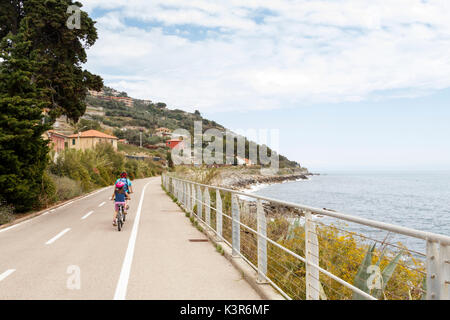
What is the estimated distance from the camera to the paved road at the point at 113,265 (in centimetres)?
554

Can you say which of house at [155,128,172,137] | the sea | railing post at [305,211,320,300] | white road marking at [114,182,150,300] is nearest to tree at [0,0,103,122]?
white road marking at [114,182,150,300]

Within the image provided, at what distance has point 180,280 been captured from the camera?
6.15 meters

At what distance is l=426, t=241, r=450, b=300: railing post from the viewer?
2480 millimetres

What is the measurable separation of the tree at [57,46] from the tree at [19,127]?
3.37 metres

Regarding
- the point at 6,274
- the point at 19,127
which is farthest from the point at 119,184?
the point at 6,274

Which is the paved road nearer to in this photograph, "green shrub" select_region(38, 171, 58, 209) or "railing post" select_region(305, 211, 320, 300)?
"railing post" select_region(305, 211, 320, 300)

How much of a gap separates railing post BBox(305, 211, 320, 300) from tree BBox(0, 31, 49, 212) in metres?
12.4

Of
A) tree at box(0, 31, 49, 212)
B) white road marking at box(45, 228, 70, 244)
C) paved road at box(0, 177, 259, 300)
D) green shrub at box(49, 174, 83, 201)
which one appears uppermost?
tree at box(0, 31, 49, 212)

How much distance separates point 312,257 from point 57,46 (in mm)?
19852

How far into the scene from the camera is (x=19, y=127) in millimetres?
14258

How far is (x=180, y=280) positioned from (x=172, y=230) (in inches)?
232

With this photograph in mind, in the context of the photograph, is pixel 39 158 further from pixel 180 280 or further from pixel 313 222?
pixel 313 222

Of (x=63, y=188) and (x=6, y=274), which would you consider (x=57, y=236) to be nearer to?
(x=6, y=274)
